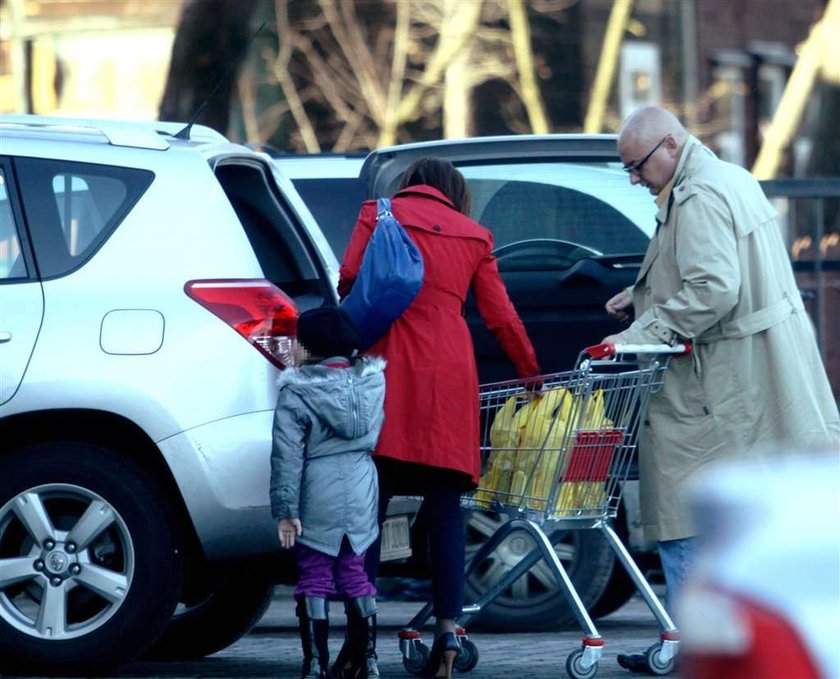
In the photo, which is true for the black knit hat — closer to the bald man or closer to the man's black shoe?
the bald man

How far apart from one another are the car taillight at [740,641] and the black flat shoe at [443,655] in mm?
2940

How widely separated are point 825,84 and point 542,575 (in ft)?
34.1

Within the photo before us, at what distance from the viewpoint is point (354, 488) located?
18.1 feet

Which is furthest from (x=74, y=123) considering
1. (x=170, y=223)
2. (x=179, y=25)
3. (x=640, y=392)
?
(x=179, y=25)

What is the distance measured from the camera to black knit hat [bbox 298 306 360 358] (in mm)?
5484

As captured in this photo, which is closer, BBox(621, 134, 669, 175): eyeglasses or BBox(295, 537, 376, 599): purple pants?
BBox(295, 537, 376, 599): purple pants

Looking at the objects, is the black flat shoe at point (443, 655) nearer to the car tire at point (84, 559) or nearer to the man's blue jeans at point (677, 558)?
the man's blue jeans at point (677, 558)

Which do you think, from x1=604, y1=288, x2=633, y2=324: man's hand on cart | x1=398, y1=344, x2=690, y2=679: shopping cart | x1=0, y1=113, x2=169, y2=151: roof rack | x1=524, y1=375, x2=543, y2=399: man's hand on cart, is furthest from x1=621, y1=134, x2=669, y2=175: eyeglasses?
x1=0, y1=113, x2=169, y2=151: roof rack

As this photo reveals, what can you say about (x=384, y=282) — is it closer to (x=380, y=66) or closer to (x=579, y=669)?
(x=579, y=669)

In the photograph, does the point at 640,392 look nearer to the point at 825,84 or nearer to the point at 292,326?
the point at 292,326

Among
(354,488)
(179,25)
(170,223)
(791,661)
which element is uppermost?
(179,25)

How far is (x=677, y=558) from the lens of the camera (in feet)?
19.1

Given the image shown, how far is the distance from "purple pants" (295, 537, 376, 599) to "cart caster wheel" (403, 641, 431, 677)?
0.44 m

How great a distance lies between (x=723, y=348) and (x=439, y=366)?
909 millimetres
